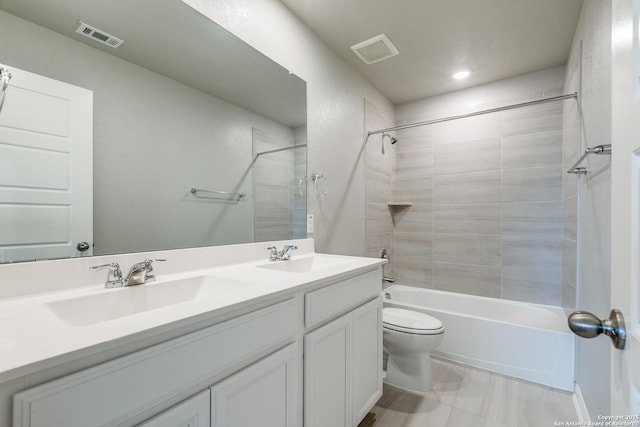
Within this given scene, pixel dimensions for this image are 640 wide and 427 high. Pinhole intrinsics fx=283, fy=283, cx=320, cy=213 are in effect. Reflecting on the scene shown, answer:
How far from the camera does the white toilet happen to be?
1.86 meters

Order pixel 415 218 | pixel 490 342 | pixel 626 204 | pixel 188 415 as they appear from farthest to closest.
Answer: pixel 415 218 → pixel 490 342 → pixel 188 415 → pixel 626 204

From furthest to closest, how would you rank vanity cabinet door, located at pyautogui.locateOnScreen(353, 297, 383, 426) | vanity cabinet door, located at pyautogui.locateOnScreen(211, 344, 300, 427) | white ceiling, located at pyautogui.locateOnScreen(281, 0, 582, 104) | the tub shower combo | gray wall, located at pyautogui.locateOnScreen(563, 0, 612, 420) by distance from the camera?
the tub shower combo
white ceiling, located at pyautogui.locateOnScreen(281, 0, 582, 104)
vanity cabinet door, located at pyautogui.locateOnScreen(353, 297, 383, 426)
gray wall, located at pyautogui.locateOnScreen(563, 0, 612, 420)
vanity cabinet door, located at pyautogui.locateOnScreen(211, 344, 300, 427)

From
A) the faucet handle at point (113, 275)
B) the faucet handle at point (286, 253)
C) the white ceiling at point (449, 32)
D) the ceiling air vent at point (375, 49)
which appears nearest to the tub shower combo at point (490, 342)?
the white ceiling at point (449, 32)

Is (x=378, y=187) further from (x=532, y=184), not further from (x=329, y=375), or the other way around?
(x=329, y=375)

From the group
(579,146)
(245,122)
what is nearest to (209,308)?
(245,122)

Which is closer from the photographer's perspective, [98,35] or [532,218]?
[98,35]

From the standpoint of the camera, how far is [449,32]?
202cm

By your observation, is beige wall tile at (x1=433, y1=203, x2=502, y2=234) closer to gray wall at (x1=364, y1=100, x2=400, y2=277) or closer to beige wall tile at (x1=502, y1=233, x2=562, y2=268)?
beige wall tile at (x1=502, y1=233, x2=562, y2=268)

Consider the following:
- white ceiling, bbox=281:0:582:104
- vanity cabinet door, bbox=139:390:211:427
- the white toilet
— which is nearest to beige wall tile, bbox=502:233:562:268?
the white toilet

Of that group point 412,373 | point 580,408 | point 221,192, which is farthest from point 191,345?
point 580,408

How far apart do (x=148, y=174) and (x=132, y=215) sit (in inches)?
7.0

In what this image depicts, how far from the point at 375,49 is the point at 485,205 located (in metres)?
1.76

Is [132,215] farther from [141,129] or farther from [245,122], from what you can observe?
[245,122]

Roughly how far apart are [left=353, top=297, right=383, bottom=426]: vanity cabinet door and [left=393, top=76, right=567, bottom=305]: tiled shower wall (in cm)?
167
